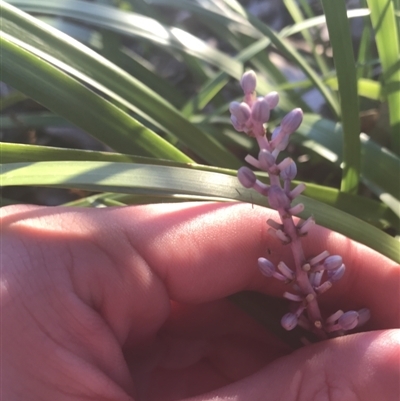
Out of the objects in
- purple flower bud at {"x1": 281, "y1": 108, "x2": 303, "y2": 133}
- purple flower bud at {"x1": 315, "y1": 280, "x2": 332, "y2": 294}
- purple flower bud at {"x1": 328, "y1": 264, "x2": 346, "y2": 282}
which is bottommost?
purple flower bud at {"x1": 315, "y1": 280, "x2": 332, "y2": 294}

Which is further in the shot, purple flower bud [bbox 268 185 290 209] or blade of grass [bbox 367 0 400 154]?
blade of grass [bbox 367 0 400 154]

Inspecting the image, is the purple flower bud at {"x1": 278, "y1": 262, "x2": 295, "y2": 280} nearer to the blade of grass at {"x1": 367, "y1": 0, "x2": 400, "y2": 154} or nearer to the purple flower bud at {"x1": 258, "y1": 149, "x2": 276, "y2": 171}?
the purple flower bud at {"x1": 258, "y1": 149, "x2": 276, "y2": 171}

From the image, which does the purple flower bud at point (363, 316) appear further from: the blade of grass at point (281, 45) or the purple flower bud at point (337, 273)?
the blade of grass at point (281, 45)

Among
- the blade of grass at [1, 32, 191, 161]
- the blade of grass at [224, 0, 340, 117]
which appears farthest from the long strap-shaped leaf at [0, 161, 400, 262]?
the blade of grass at [224, 0, 340, 117]

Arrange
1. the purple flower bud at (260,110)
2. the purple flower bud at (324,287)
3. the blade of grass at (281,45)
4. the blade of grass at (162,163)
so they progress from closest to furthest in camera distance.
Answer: the purple flower bud at (260,110) < the purple flower bud at (324,287) < the blade of grass at (162,163) < the blade of grass at (281,45)

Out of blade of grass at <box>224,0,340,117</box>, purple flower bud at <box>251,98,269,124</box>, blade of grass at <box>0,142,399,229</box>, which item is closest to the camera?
purple flower bud at <box>251,98,269,124</box>

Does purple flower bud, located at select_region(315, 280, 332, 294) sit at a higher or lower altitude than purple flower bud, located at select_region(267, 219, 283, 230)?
lower

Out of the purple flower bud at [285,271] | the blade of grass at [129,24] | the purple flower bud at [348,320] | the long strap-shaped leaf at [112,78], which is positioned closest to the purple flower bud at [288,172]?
the purple flower bud at [285,271]

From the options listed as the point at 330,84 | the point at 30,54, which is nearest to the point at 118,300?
the point at 30,54
